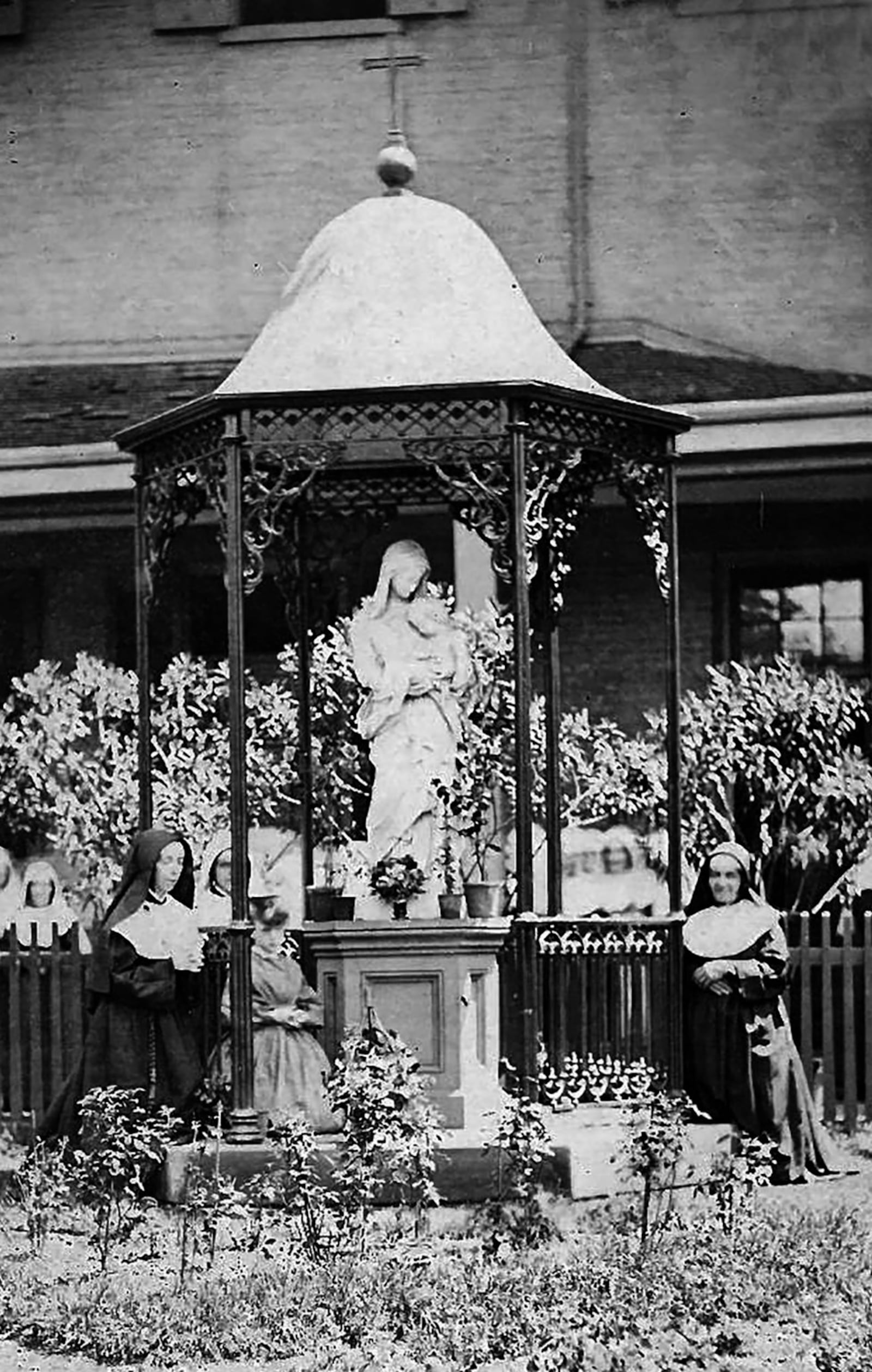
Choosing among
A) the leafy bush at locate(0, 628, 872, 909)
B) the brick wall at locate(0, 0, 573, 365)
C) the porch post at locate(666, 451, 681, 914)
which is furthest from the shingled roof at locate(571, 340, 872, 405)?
the porch post at locate(666, 451, 681, 914)

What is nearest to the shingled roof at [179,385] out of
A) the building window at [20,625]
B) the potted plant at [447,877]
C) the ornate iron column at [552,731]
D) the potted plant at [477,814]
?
the building window at [20,625]

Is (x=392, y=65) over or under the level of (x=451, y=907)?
over

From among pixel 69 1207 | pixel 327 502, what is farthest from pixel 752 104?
pixel 69 1207

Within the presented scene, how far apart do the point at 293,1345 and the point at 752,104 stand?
1289 centimetres

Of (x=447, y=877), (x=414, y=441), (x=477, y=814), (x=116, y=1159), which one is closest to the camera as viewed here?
(x=116, y=1159)

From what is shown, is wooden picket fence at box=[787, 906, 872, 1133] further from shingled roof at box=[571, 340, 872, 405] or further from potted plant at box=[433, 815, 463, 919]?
shingled roof at box=[571, 340, 872, 405]

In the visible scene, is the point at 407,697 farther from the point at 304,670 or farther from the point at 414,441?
the point at 414,441

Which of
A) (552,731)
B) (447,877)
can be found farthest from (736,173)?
(447,877)

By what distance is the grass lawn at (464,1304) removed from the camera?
26.1 feet

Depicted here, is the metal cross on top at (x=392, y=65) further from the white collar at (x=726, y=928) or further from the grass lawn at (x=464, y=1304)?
the grass lawn at (x=464, y=1304)

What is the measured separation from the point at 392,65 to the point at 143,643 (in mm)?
8431

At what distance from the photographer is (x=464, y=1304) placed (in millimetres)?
8430

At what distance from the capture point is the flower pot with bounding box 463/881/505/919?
467 inches

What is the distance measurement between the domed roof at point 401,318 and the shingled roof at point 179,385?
Answer: 233 inches
